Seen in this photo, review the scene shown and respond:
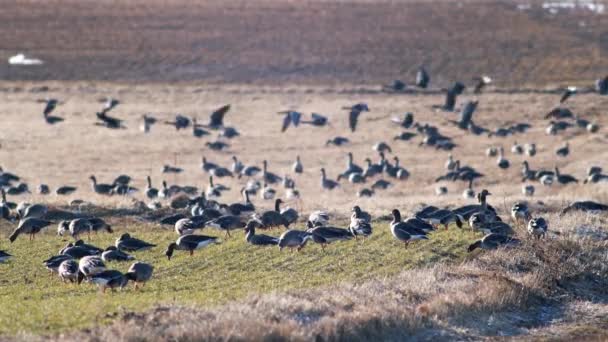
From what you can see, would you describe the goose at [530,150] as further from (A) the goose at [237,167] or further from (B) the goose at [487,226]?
(B) the goose at [487,226]

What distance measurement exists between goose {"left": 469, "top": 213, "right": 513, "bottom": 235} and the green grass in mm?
252

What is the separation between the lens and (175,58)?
81.9m

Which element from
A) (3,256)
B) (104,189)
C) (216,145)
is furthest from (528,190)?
(3,256)

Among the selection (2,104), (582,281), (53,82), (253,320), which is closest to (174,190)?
(582,281)

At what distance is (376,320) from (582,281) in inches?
253

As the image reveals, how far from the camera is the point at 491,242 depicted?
2111cm

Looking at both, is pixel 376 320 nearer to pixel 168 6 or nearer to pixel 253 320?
pixel 253 320

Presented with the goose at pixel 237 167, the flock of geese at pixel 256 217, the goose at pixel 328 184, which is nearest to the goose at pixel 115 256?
the flock of geese at pixel 256 217

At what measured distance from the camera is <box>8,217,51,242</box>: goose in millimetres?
23608

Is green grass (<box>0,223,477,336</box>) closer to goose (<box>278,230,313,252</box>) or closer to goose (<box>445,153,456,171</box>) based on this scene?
goose (<box>278,230,313,252</box>)

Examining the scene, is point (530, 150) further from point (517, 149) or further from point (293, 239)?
Answer: point (293, 239)

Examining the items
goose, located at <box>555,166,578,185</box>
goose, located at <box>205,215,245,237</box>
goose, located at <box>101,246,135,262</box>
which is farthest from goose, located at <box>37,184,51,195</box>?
goose, located at <box>555,166,578,185</box>

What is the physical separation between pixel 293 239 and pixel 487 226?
15.2ft

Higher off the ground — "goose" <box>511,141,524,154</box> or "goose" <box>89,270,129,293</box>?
"goose" <box>89,270,129,293</box>
